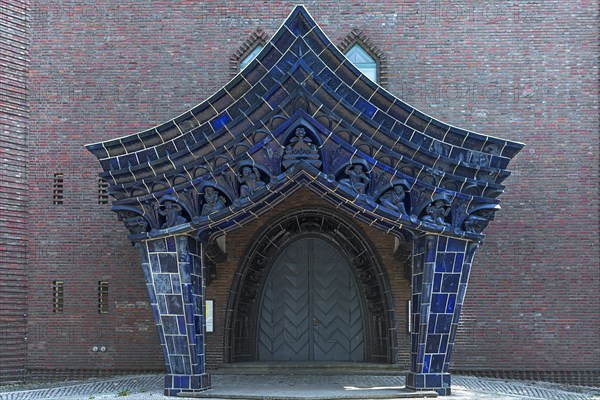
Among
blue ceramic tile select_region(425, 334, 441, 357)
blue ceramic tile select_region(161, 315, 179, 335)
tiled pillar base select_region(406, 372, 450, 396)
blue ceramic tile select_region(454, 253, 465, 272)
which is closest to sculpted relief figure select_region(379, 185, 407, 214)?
blue ceramic tile select_region(454, 253, 465, 272)

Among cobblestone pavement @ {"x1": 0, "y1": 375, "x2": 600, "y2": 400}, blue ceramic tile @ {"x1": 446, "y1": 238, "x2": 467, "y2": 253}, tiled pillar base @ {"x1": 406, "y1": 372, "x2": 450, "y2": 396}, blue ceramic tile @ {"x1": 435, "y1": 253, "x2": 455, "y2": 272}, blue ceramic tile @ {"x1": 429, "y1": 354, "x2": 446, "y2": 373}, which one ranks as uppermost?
blue ceramic tile @ {"x1": 446, "y1": 238, "x2": 467, "y2": 253}

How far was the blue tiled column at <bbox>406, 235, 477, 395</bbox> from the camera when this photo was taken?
14.2 metres

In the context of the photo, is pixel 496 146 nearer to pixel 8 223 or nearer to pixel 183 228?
pixel 183 228

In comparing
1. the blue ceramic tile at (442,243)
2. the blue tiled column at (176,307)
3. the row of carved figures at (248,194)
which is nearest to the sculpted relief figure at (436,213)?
the row of carved figures at (248,194)

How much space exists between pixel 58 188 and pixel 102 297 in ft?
8.45

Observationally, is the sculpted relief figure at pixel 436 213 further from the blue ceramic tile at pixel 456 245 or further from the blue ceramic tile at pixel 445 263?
the blue ceramic tile at pixel 445 263

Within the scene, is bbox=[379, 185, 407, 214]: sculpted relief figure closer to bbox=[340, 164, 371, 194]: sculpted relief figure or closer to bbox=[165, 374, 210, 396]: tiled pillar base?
bbox=[340, 164, 371, 194]: sculpted relief figure

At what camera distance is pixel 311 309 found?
18922mm

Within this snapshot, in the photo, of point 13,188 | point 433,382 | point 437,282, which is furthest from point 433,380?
point 13,188

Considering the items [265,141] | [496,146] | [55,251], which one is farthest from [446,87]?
[55,251]

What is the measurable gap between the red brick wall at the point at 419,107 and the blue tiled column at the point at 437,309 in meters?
3.96

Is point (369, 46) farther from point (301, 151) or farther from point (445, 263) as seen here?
point (445, 263)

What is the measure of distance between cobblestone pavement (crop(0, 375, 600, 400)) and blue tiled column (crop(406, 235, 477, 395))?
0.52 metres

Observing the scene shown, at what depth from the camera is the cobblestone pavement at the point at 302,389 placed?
1432 centimetres
